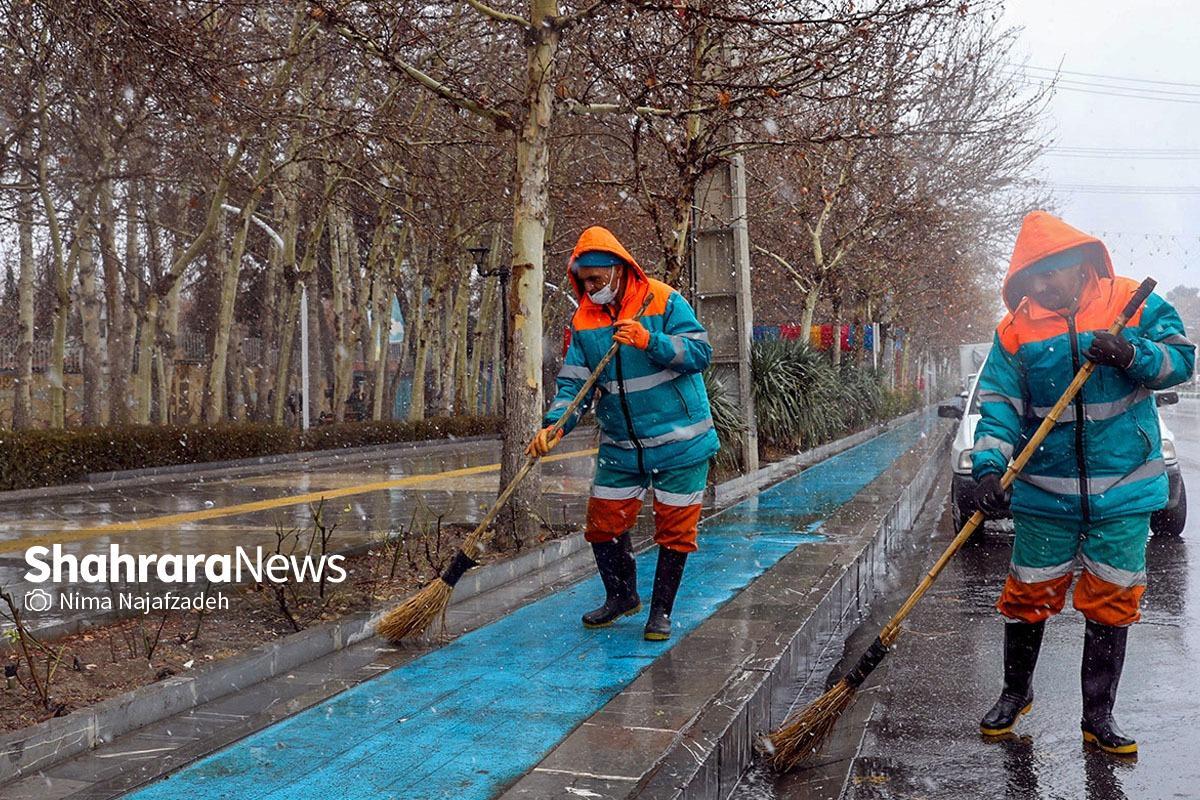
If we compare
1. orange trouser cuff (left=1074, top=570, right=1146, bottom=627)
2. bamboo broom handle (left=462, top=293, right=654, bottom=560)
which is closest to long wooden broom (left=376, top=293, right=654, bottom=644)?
bamboo broom handle (left=462, top=293, right=654, bottom=560)

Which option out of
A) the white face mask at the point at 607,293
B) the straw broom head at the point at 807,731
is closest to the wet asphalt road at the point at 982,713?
the straw broom head at the point at 807,731

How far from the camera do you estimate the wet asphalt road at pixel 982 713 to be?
451 centimetres

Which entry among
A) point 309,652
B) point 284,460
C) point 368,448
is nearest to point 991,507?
point 309,652

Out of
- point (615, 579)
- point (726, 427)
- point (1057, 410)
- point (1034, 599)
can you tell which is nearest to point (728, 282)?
point (726, 427)

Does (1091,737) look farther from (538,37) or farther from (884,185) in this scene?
(884,185)

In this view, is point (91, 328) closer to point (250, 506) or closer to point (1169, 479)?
point (250, 506)

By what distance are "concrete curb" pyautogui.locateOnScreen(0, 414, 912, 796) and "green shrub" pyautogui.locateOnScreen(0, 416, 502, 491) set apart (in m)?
11.3

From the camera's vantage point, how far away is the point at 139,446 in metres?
19.8

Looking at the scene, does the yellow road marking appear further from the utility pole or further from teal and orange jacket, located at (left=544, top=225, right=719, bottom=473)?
→ teal and orange jacket, located at (left=544, top=225, right=719, bottom=473)

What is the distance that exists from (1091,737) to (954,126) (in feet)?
89.2

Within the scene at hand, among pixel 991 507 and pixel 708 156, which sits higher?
pixel 708 156

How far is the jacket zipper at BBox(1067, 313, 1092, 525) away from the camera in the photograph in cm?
477

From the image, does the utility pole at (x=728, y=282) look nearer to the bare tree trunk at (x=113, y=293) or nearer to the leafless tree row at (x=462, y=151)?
the leafless tree row at (x=462, y=151)

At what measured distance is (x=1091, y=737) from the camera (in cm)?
488
